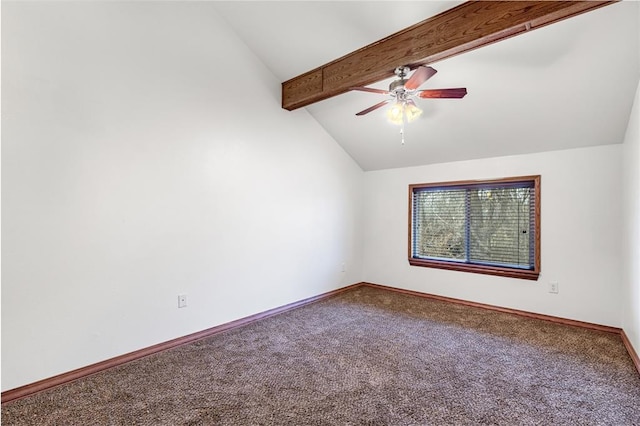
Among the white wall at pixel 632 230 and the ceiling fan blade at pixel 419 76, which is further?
→ the white wall at pixel 632 230

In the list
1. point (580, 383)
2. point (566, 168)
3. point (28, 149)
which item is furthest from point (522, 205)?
point (28, 149)

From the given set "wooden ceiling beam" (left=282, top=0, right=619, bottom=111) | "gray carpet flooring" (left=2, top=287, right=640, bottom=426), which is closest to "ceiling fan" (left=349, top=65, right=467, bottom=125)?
"wooden ceiling beam" (left=282, top=0, right=619, bottom=111)

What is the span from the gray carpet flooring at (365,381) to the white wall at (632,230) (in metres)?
0.29

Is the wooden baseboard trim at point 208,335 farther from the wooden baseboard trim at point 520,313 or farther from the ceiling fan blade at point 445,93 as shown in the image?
the ceiling fan blade at point 445,93

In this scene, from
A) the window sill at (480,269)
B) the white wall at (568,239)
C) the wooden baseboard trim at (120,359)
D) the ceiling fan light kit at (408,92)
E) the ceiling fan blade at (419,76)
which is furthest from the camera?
the window sill at (480,269)

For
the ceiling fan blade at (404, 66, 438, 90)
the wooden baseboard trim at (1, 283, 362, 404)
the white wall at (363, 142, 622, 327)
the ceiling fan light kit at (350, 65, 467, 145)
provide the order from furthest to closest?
the white wall at (363, 142, 622, 327), the ceiling fan light kit at (350, 65, 467, 145), the ceiling fan blade at (404, 66, 438, 90), the wooden baseboard trim at (1, 283, 362, 404)

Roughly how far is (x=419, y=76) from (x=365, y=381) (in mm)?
2146

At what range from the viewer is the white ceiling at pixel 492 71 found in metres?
2.19

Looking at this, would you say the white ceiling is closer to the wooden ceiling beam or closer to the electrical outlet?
the wooden ceiling beam

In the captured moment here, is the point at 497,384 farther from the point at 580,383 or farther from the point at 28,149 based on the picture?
the point at 28,149

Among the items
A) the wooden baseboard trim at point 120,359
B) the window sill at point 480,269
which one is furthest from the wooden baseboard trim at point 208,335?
the window sill at point 480,269

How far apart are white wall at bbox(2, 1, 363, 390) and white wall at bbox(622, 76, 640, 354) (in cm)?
304

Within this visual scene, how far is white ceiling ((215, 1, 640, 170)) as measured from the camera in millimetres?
2191

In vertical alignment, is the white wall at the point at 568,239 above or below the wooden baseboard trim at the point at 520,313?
above
